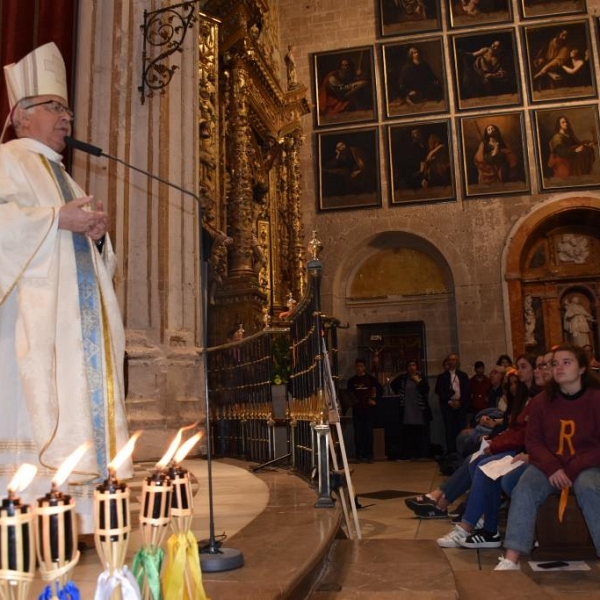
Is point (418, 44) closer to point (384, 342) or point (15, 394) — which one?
point (384, 342)

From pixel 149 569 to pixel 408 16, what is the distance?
627 inches

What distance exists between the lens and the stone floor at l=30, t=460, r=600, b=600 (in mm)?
2205

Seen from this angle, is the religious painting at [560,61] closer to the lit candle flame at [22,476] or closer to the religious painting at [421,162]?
the religious painting at [421,162]

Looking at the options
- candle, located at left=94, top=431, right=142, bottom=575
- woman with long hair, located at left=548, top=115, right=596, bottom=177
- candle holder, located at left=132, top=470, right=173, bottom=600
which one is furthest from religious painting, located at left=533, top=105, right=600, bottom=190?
candle, located at left=94, top=431, right=142, bottom=575

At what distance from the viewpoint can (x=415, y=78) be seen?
49.7 feet

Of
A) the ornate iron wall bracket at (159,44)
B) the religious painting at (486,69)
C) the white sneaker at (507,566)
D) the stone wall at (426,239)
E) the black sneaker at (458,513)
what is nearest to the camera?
the white sneaker at (507,566)

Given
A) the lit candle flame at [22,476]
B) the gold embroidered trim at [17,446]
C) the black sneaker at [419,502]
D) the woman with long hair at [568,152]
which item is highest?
the woman with long hair at [568,152]

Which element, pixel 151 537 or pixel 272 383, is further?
pixel 272 383

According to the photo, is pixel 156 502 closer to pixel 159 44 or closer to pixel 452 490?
pixel 452 490

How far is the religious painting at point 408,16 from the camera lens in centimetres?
1524

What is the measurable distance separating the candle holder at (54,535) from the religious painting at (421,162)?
1411 centimetres

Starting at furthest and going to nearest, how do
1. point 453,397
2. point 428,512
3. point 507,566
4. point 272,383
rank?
1. point 453,397
2. point 272,383
3. point 428,512
4. point 507,566

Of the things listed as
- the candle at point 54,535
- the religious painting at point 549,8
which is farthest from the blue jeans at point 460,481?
the religious painting at point 549,8

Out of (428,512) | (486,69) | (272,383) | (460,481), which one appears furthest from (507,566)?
(486,69)
